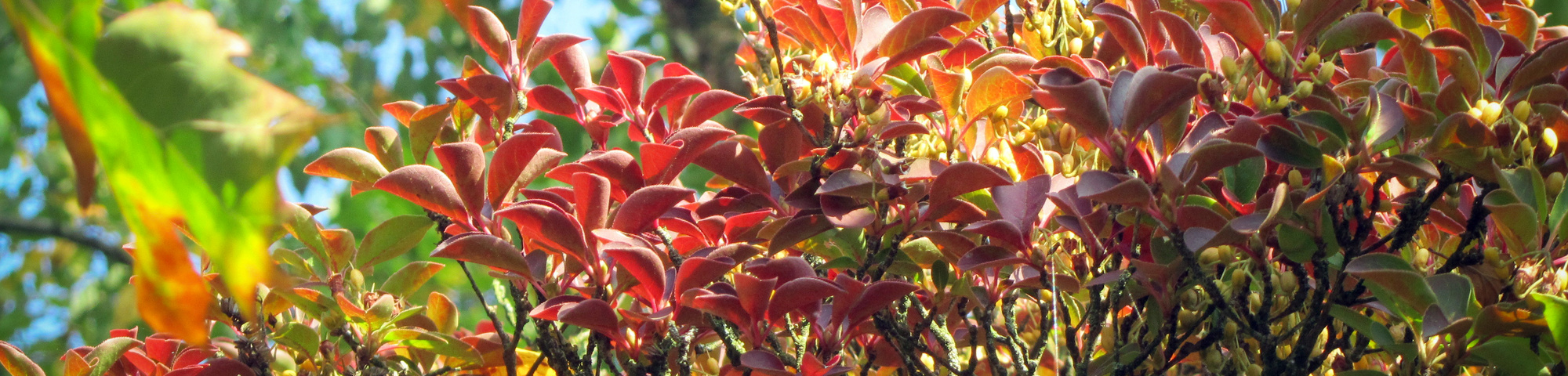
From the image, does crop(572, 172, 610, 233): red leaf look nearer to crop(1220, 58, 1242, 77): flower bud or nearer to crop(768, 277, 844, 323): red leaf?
crop(768, 277, 844, 323): red leaf

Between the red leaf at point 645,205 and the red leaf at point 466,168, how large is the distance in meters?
0.11

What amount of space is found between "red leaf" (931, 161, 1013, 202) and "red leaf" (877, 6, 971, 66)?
0.40 ft

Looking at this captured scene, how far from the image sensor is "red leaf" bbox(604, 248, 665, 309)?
75 centimetres

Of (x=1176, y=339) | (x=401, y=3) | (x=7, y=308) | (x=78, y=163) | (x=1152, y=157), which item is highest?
(x=78, y=163)

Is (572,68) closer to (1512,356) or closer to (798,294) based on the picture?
(798,294)

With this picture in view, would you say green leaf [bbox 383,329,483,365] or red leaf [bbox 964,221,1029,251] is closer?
red leaf [bbox 964,221,1029,251]

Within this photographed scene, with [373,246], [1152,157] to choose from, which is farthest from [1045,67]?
[373,246]

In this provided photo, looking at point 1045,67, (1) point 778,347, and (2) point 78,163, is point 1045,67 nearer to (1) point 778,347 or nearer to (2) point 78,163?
(1) point 778,347

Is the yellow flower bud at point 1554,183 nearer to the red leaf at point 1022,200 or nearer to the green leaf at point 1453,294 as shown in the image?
the green leaf at point 1453,294

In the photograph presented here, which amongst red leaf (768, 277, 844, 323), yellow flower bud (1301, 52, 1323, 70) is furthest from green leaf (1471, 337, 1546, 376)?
red leaf (768, 277, 844, 323)

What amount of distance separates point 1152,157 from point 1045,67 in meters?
0.12

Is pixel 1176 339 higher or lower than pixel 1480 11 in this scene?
lower

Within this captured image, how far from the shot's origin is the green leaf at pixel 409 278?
0.98 m

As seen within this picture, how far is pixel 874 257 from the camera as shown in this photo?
0.84 meters
